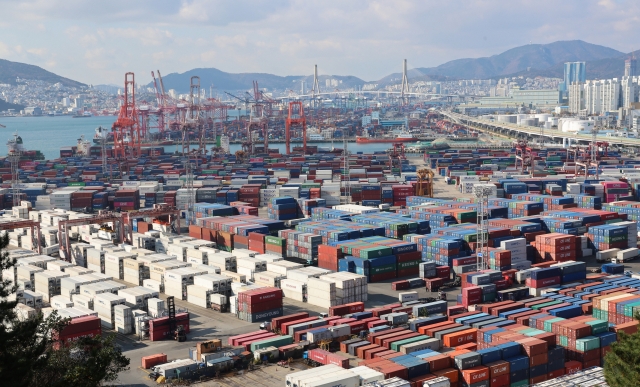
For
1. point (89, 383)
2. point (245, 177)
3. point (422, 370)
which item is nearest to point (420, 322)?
point (422, 370)

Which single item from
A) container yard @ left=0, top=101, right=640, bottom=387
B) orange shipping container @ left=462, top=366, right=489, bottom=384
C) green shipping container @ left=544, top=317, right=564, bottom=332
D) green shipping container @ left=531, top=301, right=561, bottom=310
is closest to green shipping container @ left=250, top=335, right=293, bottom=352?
container yard @ left=0, top=101, right=640, bottom=387

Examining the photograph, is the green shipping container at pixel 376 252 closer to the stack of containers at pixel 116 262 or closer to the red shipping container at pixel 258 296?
the red shipping container at pixel 258 296

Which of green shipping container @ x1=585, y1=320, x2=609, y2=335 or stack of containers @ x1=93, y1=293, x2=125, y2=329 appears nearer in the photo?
green shipping container @ x1=585, y1=320, x2=609, y2=335

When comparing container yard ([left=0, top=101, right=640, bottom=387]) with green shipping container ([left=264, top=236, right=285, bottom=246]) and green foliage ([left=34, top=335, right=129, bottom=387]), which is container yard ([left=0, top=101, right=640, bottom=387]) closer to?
green shipping container ([left=264, top=236, right=285, bottom=246])

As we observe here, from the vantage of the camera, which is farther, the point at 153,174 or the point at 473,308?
the point at 153,174

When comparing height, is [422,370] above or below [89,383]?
below

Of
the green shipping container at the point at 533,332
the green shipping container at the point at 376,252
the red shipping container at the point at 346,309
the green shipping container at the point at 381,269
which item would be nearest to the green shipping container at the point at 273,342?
the red shipping container at the point at 346,309

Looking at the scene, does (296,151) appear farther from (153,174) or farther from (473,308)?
(473,308)
